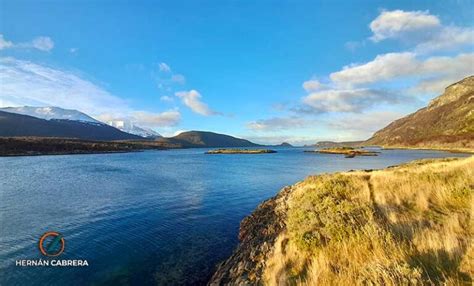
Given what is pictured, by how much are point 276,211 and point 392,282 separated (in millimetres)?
14835

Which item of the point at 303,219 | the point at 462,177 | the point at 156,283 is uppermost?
the point at 462,177

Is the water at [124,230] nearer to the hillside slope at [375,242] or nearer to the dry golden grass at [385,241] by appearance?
the hillside slope at [375,242]

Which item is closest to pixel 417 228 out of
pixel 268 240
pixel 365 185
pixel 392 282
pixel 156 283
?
pixel 392 282

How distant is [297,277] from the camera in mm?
8812

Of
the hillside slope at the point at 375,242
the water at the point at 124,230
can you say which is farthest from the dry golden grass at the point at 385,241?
the water at the point at 124,230

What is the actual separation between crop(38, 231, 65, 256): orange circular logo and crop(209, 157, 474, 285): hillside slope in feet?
36.1

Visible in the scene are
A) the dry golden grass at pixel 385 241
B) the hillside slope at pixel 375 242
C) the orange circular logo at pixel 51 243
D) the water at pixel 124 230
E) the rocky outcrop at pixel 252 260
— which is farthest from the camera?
the orange circular logo at pixel 51 243

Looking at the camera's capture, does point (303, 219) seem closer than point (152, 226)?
Yes

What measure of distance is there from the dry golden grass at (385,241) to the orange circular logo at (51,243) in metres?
14.1

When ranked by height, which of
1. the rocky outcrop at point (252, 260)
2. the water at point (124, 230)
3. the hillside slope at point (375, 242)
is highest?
the hillside slope at point (375, 242)

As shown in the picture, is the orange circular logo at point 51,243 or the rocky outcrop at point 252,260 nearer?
the rocky outcrop at point 252,260

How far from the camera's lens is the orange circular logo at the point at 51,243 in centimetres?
1689

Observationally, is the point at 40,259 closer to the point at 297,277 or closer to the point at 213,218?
the point at 213,218

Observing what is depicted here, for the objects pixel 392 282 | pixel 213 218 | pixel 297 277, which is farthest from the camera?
pixel 213 218
